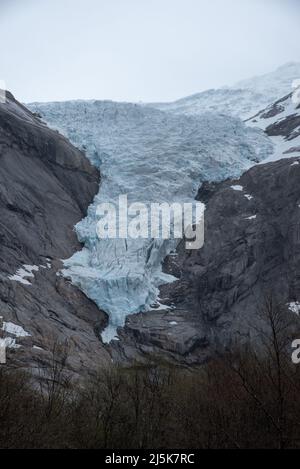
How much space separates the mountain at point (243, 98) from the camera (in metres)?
79.4

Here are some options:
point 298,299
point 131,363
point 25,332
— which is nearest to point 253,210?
point 298,299

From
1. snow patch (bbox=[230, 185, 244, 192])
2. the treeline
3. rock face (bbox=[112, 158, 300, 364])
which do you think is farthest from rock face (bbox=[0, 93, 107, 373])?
snow patch (bbox=[230, 185, 244, 192])

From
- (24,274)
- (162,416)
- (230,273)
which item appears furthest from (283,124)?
(162,416)

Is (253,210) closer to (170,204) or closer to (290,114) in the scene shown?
(170,204)

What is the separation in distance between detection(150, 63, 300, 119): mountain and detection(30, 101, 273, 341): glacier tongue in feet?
66.7

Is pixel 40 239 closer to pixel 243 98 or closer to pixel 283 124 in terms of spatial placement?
pixel 283 124

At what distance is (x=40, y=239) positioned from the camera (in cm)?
3878

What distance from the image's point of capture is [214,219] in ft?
141

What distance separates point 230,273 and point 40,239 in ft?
46.1

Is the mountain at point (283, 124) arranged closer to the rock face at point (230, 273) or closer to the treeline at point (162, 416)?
the rock face at point (230, 273)

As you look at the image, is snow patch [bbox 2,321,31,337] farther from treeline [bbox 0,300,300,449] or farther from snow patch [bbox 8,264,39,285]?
treeline [bbox 0,300,300,449]

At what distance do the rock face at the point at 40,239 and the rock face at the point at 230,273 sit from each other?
12.4ft

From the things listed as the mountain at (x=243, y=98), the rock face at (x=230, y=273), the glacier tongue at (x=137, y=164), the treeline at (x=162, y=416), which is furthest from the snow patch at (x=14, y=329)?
the mountain at (x=243, y=98)

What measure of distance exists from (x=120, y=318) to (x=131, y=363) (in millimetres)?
5131
